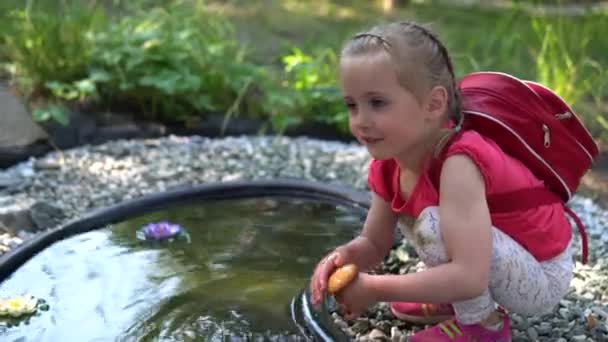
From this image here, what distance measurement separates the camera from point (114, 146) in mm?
3412

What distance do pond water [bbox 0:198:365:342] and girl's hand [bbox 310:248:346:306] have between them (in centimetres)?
16

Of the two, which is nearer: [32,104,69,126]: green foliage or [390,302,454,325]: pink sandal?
[390,302,454,325]: pink sandal

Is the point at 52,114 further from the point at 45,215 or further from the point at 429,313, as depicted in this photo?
the point at 429,313

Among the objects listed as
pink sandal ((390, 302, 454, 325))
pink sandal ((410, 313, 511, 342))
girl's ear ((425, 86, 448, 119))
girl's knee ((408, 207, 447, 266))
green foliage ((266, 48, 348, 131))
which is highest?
girl's ear ((425, 86, 448, 119))

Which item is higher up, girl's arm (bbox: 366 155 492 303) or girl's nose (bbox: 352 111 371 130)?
girl's nose (bbox: 352 111 371 130)

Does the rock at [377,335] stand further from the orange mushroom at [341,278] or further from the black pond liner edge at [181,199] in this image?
the black pond liner edge at [181,199]

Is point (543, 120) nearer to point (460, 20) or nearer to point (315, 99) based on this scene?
point (315, 99)

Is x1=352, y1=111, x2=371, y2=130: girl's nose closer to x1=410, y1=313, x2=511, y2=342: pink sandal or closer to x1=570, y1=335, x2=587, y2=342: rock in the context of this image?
x1=410, y1=313, x2=511, y2=342: pink sandal

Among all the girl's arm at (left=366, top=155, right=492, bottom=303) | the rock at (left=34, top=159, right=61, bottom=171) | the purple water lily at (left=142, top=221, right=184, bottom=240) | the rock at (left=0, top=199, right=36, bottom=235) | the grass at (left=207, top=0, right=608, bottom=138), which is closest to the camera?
the girl's arm at (left=366, top=155, right=492, bottom=303)

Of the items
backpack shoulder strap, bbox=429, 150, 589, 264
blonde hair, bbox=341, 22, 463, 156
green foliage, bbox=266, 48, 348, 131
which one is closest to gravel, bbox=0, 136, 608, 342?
green foliage, bbox=266, 48, 348, 131

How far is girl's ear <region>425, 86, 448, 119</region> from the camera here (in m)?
1.59

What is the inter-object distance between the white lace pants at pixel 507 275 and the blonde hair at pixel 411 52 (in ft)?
0.86

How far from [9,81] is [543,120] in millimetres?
2738

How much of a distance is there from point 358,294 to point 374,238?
0.25m
